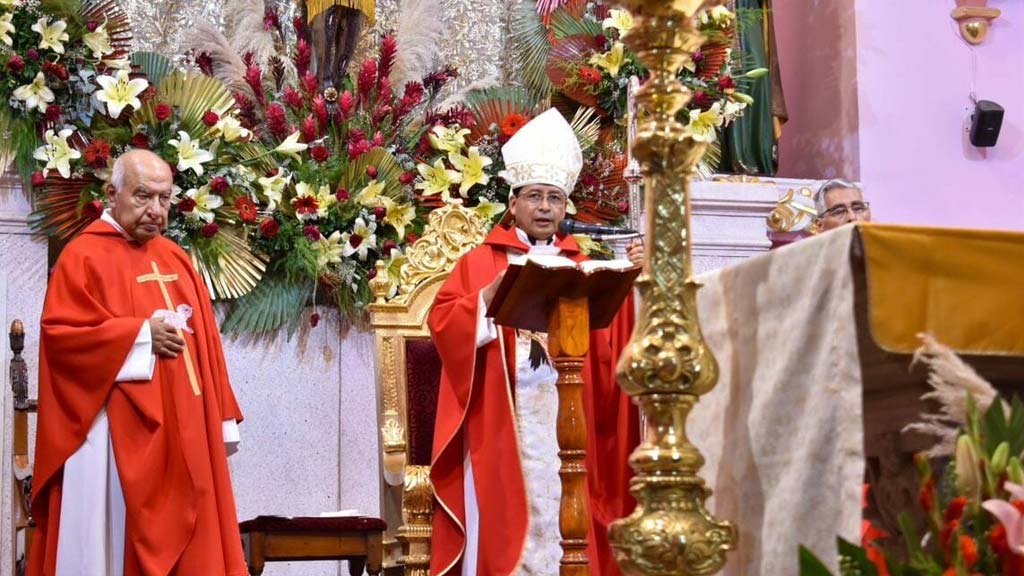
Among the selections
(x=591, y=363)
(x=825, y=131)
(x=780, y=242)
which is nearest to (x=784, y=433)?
(x=591, y=363)

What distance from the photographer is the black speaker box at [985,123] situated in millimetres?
7691

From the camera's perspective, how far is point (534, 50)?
770cm

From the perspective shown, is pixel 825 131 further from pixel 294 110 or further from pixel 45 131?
pixel 45 131

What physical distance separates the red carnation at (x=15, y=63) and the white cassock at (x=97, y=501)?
1464mm

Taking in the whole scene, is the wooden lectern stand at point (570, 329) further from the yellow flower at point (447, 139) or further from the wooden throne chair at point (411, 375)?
the yellow flower at point (447, 139)

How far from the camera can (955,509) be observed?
2.16 m

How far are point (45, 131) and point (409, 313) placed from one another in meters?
1.67

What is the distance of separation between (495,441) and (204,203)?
1792 mm

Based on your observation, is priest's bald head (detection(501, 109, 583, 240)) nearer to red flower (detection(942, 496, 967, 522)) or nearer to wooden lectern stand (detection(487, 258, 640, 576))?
wooden lectern stand (detection(487, 258, 640, 576))

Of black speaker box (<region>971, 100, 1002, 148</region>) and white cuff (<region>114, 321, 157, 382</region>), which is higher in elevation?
black speaker box (<region>971, 100, 1002, 148</region>)

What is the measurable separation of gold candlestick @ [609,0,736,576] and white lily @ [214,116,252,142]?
437 cm

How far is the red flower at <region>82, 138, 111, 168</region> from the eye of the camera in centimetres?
624

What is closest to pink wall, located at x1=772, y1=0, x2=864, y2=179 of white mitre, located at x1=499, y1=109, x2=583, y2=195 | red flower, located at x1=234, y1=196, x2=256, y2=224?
white mitre, located at x1=499, y1=109, x2=583, y2=195

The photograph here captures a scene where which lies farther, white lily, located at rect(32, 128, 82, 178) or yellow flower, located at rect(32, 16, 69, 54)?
yellow flower, located at rect(32, 16, 69, 54)
